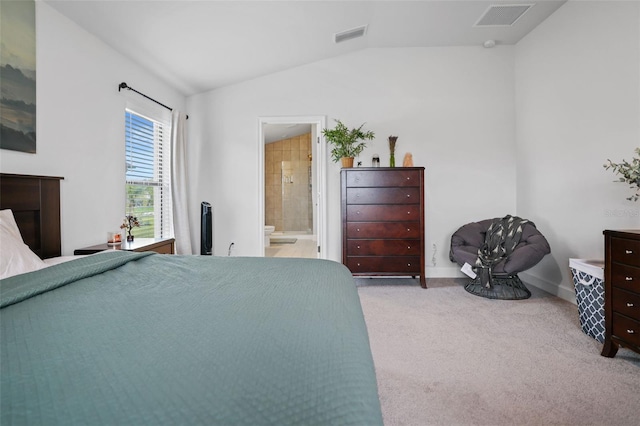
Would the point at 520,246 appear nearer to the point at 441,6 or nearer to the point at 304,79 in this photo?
the point at 441,6

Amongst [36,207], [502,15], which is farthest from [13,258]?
[502,15]

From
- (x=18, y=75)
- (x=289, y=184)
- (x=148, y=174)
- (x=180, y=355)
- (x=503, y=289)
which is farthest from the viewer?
(x=289, y=184)

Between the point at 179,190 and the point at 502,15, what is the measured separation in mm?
4010

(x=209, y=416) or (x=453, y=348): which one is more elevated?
(x=209, y=416)

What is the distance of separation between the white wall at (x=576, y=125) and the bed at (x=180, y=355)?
2.90 metres

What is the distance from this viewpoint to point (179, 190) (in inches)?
156

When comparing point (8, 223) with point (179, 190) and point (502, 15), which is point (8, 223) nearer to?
point (179, 190)

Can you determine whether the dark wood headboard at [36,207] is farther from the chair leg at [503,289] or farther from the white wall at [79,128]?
the chair leg at [503,289]

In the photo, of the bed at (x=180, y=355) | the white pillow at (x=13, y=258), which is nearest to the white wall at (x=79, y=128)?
the white pillow at (x=13, y=258)

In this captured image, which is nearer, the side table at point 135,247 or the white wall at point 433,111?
the side table at point 135,247

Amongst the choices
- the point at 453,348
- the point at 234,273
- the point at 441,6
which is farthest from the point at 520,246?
the point at 234,273

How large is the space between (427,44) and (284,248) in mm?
4333

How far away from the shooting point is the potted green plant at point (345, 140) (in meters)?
3.97

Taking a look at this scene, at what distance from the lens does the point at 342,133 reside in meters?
3.98
